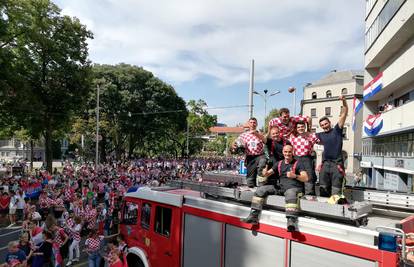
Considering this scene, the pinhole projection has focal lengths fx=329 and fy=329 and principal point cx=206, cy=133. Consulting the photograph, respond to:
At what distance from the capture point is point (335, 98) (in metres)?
48.1

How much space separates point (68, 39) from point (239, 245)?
2671cm

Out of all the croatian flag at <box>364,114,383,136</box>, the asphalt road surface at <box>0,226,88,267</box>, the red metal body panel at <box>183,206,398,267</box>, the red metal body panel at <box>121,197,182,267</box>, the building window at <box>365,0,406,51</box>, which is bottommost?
the asphalt road surface at <box>0,226,88,267</box>

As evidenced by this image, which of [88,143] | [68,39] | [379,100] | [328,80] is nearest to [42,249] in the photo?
[68,39]

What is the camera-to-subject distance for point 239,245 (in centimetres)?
512

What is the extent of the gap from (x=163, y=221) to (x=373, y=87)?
26834 mm

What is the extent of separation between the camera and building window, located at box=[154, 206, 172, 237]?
6.47 meters

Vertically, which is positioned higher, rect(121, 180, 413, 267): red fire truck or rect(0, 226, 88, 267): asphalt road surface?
rect(121, 180, 413, 267): red fire truck

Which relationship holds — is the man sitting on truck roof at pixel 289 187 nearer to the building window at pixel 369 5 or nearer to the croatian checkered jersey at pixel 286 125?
the croatian checkered jersey at pixel 286 125

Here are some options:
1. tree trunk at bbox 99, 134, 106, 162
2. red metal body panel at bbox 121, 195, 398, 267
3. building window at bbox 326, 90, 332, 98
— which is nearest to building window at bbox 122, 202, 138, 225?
red metal body panel at bbox 121, 195, 398, 267

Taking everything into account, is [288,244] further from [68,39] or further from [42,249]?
[68,39]

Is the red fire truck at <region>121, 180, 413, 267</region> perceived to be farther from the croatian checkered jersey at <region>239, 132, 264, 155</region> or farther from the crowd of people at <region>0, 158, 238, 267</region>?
the croatian checkered jersey at <region>239, 132, 264, 155</region>

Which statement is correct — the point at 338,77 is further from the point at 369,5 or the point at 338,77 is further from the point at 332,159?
the point at 332,159

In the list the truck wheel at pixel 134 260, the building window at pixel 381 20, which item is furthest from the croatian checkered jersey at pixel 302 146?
the building window at pixel 381 20

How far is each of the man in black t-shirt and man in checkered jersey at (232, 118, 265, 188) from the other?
48.1 inches
